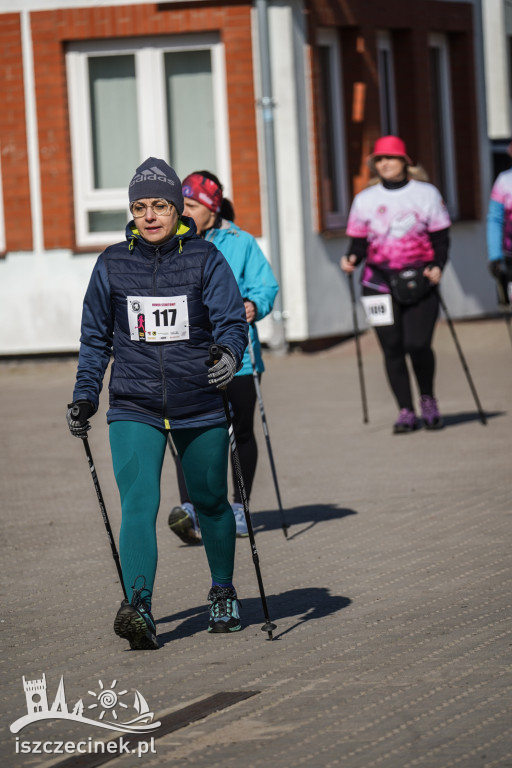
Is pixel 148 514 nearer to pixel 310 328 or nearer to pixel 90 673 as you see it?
pixel 90 673

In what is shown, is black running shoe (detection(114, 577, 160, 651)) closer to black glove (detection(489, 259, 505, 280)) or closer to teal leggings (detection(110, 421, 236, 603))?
teal leggings (detection(110, 421, 236, 603))

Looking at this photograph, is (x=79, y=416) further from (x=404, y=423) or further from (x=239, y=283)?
(x=404, y=423)

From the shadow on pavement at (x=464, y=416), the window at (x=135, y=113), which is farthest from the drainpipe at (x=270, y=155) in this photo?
the shadow on pavement at (x=464, y=416)

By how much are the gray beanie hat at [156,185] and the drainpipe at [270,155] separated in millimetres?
12416

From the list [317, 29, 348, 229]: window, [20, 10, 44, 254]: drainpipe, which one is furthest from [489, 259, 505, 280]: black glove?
[20, 10, 44, 254]: drainpipe

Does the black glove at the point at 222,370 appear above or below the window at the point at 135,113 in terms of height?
below

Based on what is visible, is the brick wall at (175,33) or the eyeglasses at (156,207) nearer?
the eyeglasses at (156,207)

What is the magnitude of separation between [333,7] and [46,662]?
1519 centimetres

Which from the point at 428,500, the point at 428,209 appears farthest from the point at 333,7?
the point at 428,500

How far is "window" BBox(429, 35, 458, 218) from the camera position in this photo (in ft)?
76.1

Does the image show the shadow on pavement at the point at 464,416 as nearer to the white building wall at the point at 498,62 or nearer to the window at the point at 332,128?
the window at the point at 332,128

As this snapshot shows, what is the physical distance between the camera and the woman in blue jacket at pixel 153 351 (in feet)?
20.8

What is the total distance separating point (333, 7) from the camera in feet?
66.1

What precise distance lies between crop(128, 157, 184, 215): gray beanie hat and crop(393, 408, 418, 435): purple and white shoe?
6.49 metres
